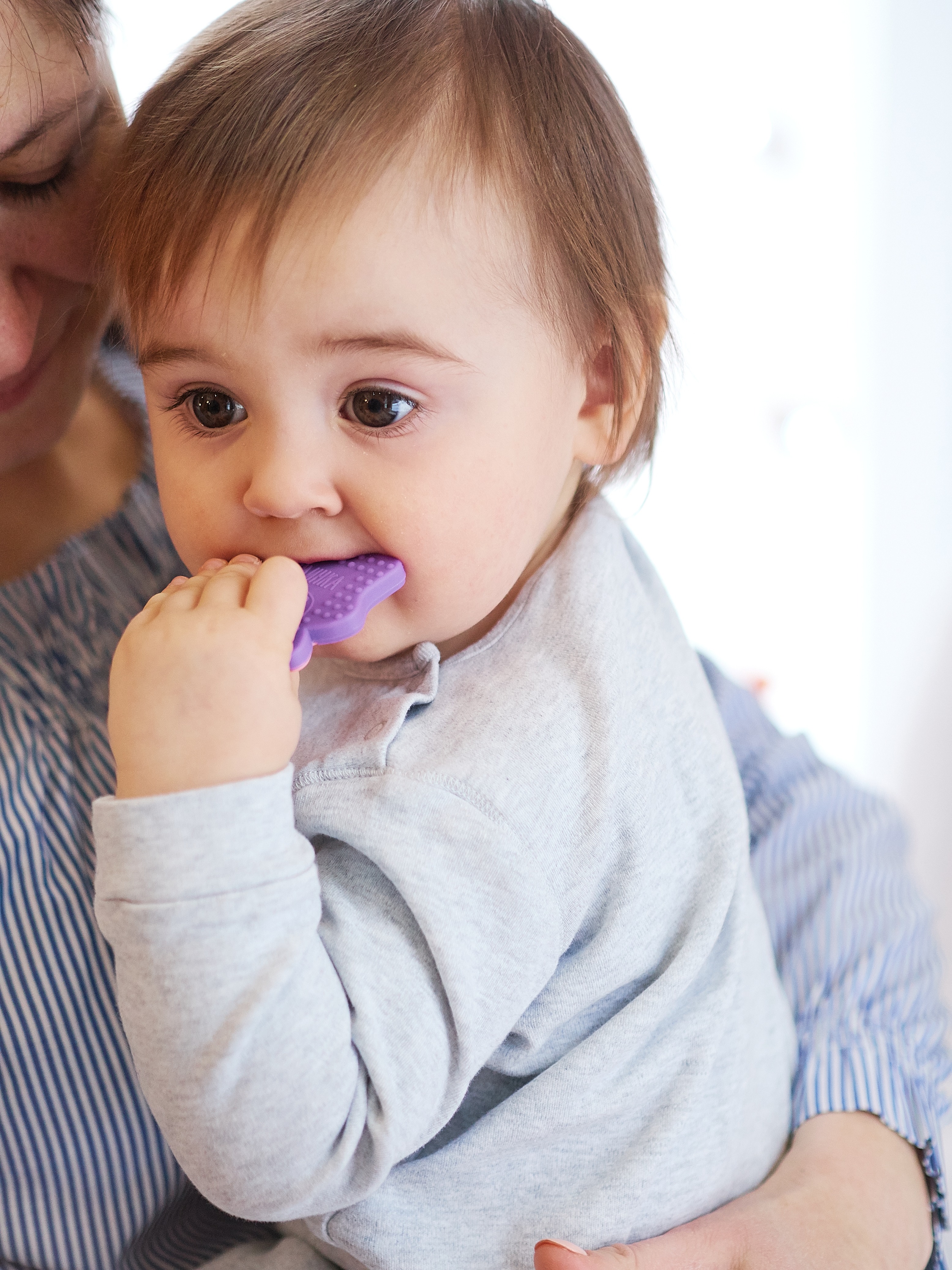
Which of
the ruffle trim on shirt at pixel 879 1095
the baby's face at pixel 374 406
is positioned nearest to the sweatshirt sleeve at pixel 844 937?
the ruffle trim on shirt at pixel 879 1095

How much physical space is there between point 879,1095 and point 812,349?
1.27m

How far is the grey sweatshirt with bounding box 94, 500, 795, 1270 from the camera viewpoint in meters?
0.59

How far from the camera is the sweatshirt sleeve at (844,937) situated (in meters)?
0.90

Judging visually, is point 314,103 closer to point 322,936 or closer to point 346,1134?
point 322,936

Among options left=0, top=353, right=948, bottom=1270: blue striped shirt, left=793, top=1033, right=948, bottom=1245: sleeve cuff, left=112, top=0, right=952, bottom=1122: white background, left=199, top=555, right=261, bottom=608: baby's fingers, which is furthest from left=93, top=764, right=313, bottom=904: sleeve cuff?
left=112, top=0, right=952, bottom=1122: white background

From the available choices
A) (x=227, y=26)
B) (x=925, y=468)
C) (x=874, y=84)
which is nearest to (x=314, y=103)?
(x=227, y=26)

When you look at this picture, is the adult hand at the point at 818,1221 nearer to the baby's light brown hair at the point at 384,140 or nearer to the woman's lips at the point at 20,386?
the baby's light brown hair at the point at 384,140

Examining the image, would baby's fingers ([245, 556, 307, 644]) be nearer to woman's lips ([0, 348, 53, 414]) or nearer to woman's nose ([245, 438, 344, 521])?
woman's nose ([245, 438, 344, 521])

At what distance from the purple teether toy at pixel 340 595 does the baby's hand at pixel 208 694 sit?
18 mm

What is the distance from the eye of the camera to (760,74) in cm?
176

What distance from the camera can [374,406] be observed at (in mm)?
703

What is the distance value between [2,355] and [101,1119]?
52cm

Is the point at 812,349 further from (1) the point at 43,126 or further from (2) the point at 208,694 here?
(2) the point at 208,694

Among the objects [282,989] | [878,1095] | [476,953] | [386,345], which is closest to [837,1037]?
[878,1095]
